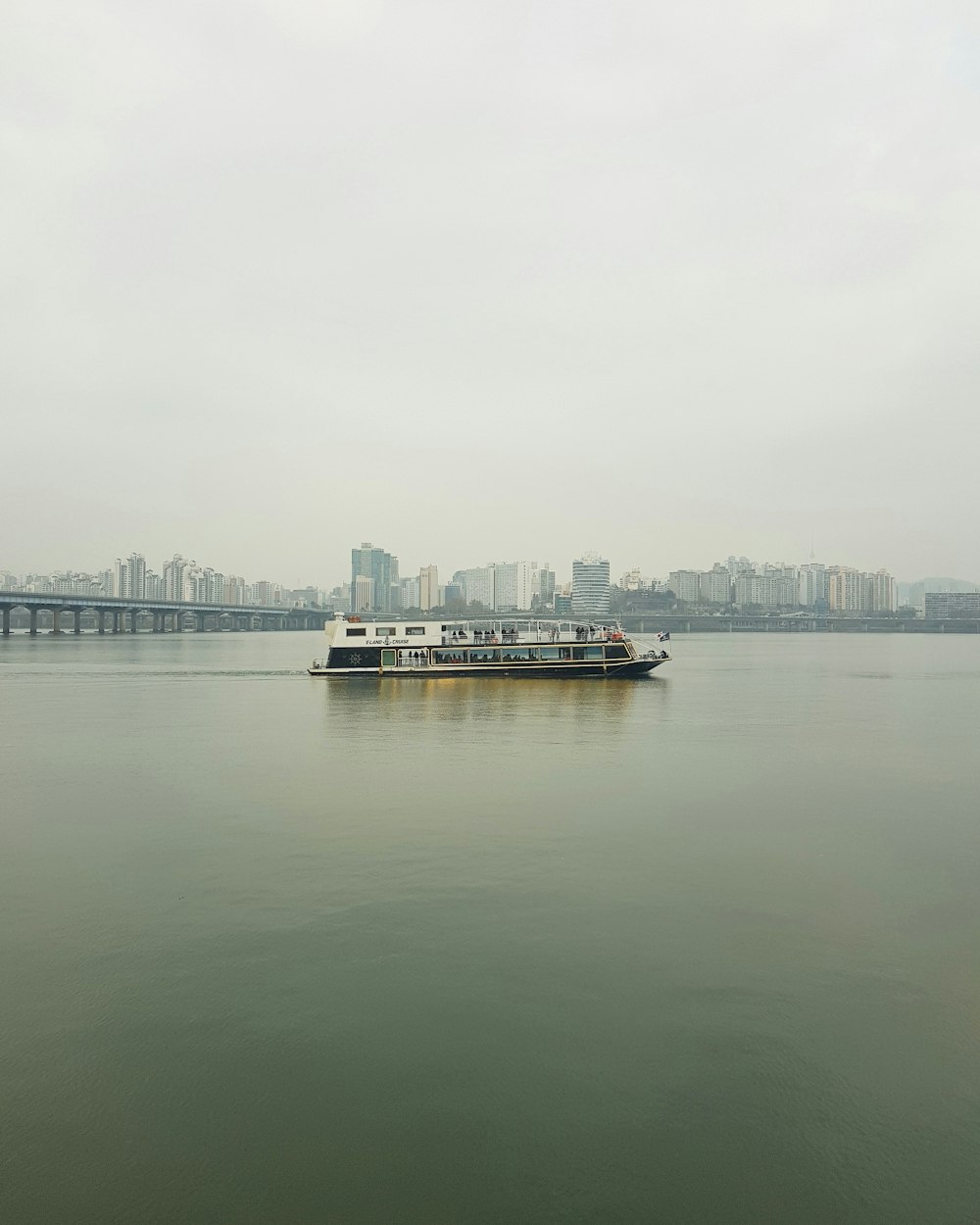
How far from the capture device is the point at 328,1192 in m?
5.52

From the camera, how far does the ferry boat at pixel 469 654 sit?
1825 inches

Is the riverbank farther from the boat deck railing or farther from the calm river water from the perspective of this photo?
the calm river water

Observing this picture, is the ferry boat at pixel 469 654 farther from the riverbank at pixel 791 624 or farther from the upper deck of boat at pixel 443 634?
the riverbank at pixel 791 624

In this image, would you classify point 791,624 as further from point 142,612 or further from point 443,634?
point 443,634

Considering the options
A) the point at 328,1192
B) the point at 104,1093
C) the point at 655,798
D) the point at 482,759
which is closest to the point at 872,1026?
the point at 328,1192

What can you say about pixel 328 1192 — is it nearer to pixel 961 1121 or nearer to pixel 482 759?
pixel 961 1121

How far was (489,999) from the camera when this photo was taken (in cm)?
814

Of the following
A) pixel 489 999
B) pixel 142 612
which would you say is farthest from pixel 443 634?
pixel 142 612

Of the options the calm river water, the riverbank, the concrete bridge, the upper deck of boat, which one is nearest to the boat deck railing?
the upper deck of boat

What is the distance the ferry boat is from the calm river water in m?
26.7

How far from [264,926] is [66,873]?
4191 millimetres

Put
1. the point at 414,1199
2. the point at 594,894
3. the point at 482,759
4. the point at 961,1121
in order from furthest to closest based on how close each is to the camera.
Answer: the point at 482,759
the point at 594,894
the point at 961,1121
the point at 414,1199

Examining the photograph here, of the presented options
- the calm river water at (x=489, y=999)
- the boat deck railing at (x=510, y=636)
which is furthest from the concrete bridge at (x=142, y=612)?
the calm river water at (x=489, y=999)

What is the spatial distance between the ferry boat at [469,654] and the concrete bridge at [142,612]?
69870mm
